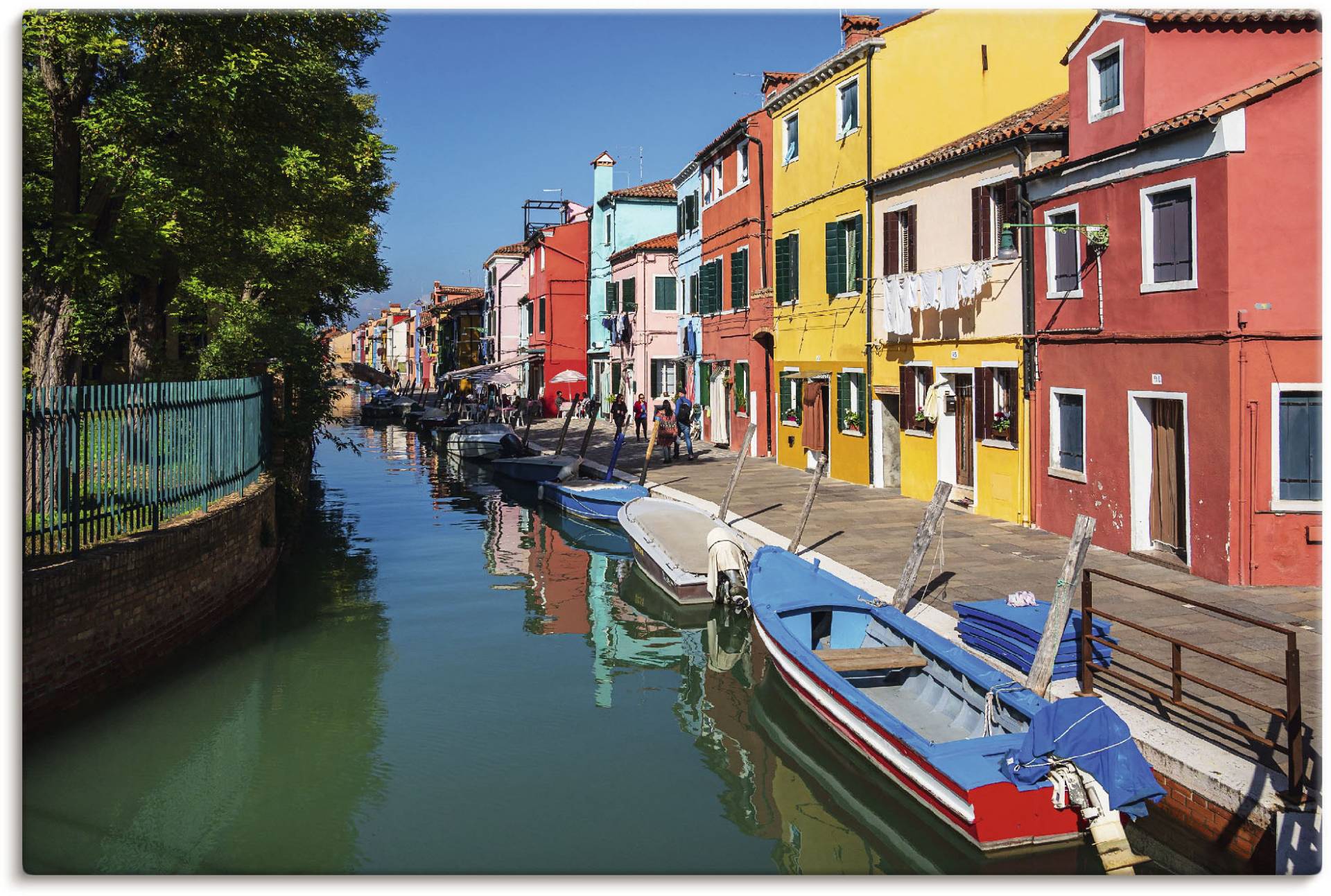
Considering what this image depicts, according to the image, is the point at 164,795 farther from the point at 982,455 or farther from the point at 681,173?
the point at 681,173

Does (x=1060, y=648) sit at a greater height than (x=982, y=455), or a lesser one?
lesser

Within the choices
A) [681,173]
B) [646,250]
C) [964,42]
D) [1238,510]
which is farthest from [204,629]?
[646,250]

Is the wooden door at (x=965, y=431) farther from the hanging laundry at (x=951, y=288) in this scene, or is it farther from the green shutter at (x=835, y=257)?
the green shutter at (x=835, y=257)

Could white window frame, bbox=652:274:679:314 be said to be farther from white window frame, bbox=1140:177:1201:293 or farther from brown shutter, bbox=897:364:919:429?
white window frame, bbox=1140:177:1201:293

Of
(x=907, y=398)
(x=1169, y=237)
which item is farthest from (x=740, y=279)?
(x=1169, y=237)

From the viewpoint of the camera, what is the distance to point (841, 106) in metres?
22.2

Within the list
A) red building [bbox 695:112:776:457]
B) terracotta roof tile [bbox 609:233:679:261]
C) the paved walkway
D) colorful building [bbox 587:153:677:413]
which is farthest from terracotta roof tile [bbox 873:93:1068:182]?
colorful building [bbox 587:153:677:413]

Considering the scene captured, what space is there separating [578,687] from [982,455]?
888 cm

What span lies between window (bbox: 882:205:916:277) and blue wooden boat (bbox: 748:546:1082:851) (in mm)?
9078

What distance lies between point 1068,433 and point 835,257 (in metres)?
8.27

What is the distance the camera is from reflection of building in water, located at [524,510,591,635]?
13.9 meters

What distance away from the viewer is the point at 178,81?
1188 centimetres

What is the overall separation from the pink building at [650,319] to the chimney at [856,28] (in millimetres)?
15960

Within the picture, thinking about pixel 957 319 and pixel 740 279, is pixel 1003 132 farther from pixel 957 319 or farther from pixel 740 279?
pixel 740 279
